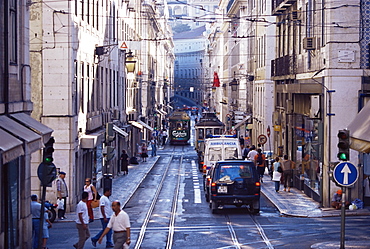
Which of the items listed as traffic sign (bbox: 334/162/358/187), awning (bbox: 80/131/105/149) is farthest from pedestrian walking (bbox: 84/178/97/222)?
traffic sign (bbox: 334/162/358/187)

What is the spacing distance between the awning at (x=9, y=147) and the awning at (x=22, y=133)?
1.70 ft

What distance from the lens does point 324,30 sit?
25453mm

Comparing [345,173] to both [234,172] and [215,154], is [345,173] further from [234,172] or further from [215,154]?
[215,154]

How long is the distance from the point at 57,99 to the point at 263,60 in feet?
86.2

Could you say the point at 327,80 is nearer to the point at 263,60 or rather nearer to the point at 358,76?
the point at 358,76

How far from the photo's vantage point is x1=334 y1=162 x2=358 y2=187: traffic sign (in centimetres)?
1523

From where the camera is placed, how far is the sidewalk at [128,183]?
2686cm

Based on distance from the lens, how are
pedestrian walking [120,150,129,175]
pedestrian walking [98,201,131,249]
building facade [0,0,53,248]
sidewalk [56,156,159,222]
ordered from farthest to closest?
pedestrian walking [120,150,129,175]
sidewalk [56,156,159,222]
building facade [0,0,53,248]
pedestrian walking [98,201,131,249]

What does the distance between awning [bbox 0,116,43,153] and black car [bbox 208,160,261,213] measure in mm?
8091

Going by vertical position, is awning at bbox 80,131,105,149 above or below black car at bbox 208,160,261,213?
above

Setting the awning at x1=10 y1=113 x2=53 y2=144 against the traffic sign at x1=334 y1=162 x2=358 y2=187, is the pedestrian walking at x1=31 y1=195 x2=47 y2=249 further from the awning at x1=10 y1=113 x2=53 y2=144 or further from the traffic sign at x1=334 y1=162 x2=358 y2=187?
the traffic sign at x1=334 y1=162 x2=358 y2=187

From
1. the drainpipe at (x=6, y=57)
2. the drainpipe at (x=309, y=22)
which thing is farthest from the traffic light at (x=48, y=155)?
the drainpipe at (x=309, y=22)

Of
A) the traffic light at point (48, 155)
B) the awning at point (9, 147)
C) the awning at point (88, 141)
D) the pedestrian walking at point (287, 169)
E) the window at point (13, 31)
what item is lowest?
the pedestrian walking at point (287, 169)

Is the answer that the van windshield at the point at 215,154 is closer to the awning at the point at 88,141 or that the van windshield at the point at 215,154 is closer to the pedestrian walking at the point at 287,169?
the pedestrian walking at the point at 287,169
